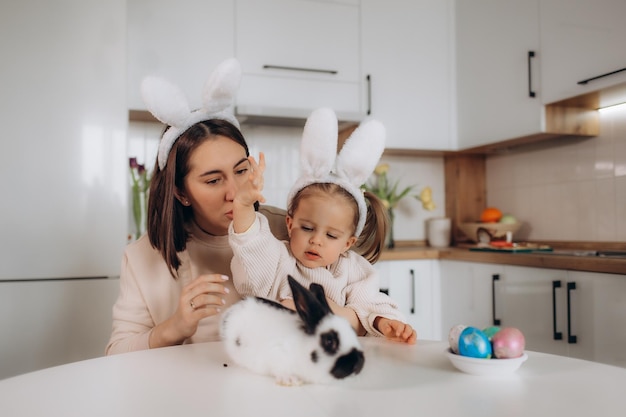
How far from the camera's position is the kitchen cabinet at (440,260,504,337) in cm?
260

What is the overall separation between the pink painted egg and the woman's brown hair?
742mm

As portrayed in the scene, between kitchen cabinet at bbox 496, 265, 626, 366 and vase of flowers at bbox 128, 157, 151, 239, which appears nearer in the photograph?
kitchen cabinet at bbox 496, 265, 626, 366

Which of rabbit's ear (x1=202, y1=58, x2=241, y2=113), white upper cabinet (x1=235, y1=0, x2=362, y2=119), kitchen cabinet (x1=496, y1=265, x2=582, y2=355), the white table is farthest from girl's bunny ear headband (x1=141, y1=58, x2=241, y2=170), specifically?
kitchen cabinet (x1=496, y1=265, x2=582, y2=355)

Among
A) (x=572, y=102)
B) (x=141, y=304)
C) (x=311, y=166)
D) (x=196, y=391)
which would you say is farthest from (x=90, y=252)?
(x=572, y=102)

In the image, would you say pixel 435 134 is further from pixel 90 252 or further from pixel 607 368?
pixel 607 368

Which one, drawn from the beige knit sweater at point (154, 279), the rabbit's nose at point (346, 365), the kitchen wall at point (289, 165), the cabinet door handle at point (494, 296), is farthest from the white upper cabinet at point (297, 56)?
the rabbit's nose at point (346, 365)

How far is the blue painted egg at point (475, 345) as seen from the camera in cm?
81

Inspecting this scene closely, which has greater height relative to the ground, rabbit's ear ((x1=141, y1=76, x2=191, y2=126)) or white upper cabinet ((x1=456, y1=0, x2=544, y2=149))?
white upper cabinet ((x1=456, y1=0, x2=544, y2=149))

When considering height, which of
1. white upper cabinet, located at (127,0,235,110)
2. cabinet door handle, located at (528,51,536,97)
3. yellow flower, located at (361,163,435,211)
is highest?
white upper cabinet, located at (127,0,235,110)

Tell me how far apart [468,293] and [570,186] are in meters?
0.72

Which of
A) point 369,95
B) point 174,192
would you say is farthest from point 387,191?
point 174,192

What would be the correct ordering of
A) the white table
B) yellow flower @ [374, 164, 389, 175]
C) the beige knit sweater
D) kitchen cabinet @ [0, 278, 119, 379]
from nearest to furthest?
the white table < the beige knit sweater < kitchen cabinet @ [0, 278, 119, 379] < yellow flower @ [374, 164, 389, 175]

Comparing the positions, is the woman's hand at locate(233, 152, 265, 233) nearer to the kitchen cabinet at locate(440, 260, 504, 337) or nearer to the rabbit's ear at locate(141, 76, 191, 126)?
the rabbit's ear at locate(141, 76, 191, 126)

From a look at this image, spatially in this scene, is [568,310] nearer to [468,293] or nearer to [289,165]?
[468,293]
